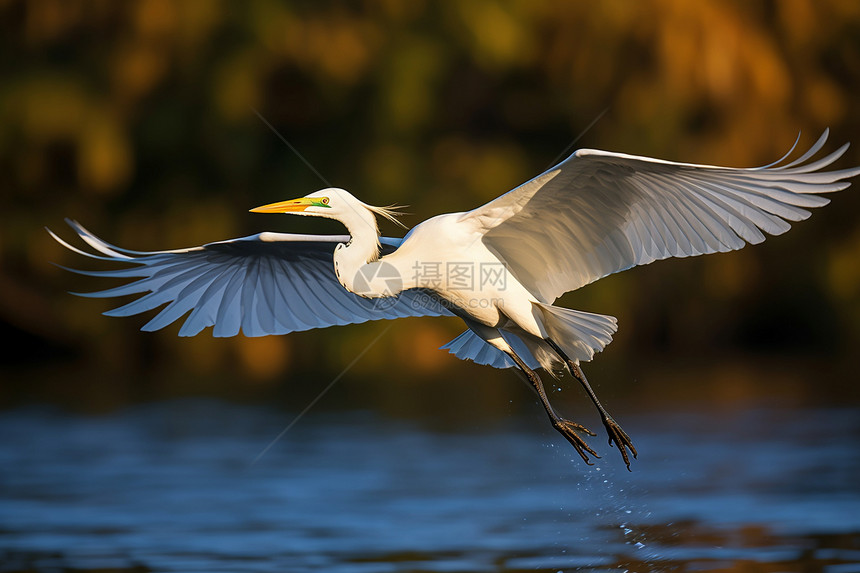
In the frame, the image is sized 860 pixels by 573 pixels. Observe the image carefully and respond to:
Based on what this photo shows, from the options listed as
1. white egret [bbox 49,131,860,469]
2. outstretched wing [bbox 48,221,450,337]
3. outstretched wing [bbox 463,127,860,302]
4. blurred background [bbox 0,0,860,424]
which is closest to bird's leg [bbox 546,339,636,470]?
white egret [bbox 49,131,860,469]

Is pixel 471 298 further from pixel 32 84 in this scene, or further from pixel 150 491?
pixel 32 84

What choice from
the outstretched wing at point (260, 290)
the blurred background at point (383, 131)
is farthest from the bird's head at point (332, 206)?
the blurred background at point (383, 131)

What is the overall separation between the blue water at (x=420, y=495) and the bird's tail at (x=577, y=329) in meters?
1.56

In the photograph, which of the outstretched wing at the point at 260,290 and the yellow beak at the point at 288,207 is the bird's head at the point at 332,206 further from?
the outstretched wing at the point at 260,290

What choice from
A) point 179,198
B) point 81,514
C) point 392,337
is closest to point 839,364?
point 392,337

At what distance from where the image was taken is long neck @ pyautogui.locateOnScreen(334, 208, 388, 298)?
638 centimetres

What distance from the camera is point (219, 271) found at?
7242 millimetres

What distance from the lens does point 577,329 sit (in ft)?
20.9

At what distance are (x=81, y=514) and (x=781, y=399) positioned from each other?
7.06 meters

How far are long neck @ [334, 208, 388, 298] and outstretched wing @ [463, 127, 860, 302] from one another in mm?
506

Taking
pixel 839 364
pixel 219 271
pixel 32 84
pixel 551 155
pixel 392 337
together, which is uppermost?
pixel 32 84

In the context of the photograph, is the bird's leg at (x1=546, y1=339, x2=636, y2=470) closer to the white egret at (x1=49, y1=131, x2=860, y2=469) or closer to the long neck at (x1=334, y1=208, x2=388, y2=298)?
the white egret at (x1=49, y1=131, x2=860, y2=469)

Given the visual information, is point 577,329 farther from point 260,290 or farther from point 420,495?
point 420,495

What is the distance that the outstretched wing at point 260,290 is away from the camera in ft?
22.6
